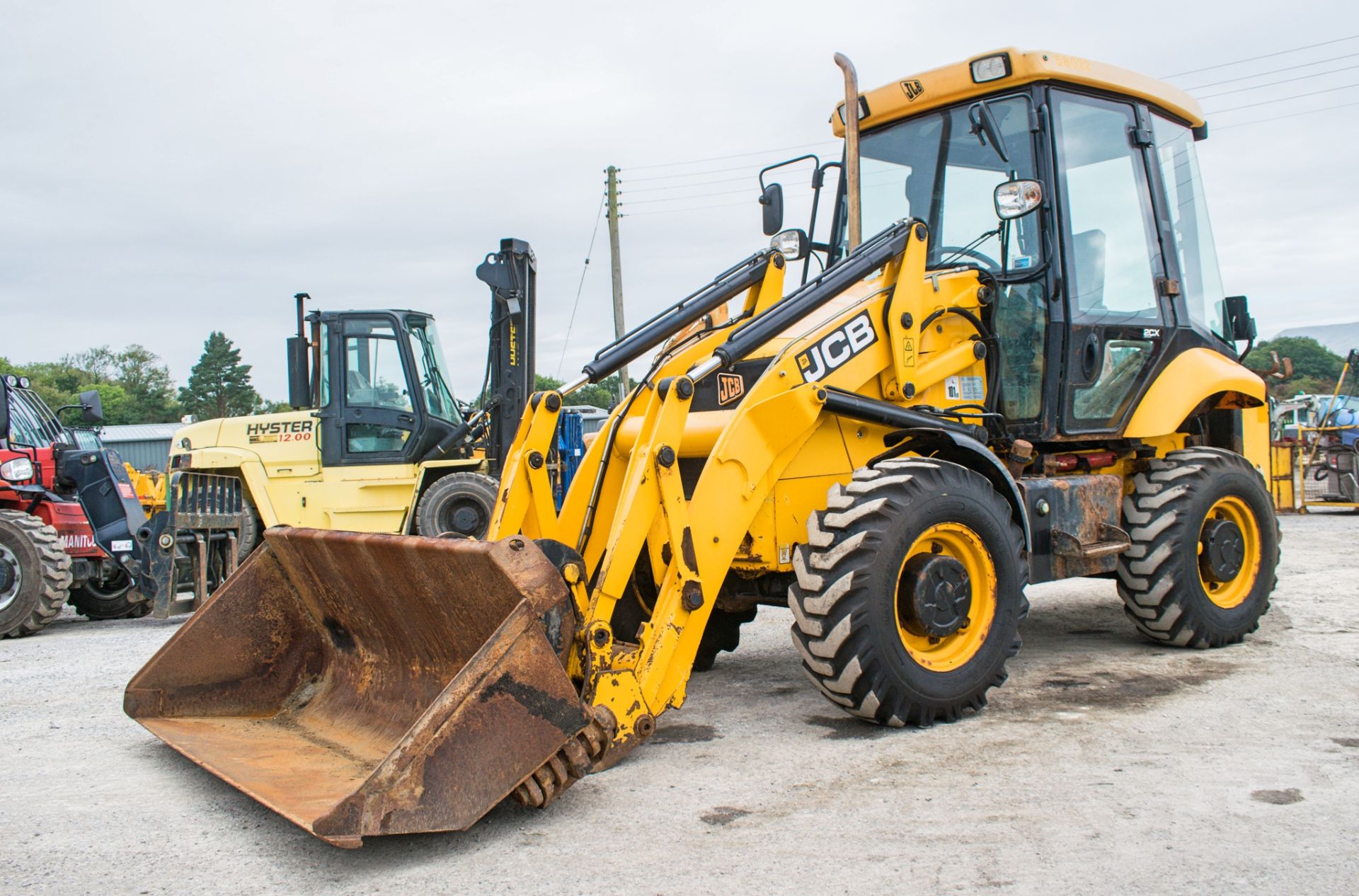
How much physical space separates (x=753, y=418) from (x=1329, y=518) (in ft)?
46.5

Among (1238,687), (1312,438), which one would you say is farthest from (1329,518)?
(1238,687)

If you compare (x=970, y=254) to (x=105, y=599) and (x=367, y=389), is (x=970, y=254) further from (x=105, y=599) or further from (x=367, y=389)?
(x=105, y=599)

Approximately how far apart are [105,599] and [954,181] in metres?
8.71

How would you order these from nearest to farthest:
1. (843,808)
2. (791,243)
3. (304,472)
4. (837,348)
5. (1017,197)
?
(843,808)
(837,348)
(1017,197)
(791,243)
(304,472)

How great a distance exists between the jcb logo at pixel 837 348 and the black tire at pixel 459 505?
6.66 metres

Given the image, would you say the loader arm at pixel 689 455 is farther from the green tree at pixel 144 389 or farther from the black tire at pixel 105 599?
the green tree at pixel 144 389

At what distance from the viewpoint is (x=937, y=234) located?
20.7 feet

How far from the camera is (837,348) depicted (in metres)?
5.14

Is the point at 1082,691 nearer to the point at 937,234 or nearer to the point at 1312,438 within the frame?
the point at 937,234

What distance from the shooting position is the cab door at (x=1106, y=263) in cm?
615

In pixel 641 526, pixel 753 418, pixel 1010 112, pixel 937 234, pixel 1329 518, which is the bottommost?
pixel 1329 518

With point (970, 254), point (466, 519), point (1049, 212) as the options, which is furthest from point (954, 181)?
point (466, 519)

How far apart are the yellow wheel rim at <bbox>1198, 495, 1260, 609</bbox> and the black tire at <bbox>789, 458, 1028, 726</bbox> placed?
80.3 inches

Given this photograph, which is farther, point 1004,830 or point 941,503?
point 941,503
